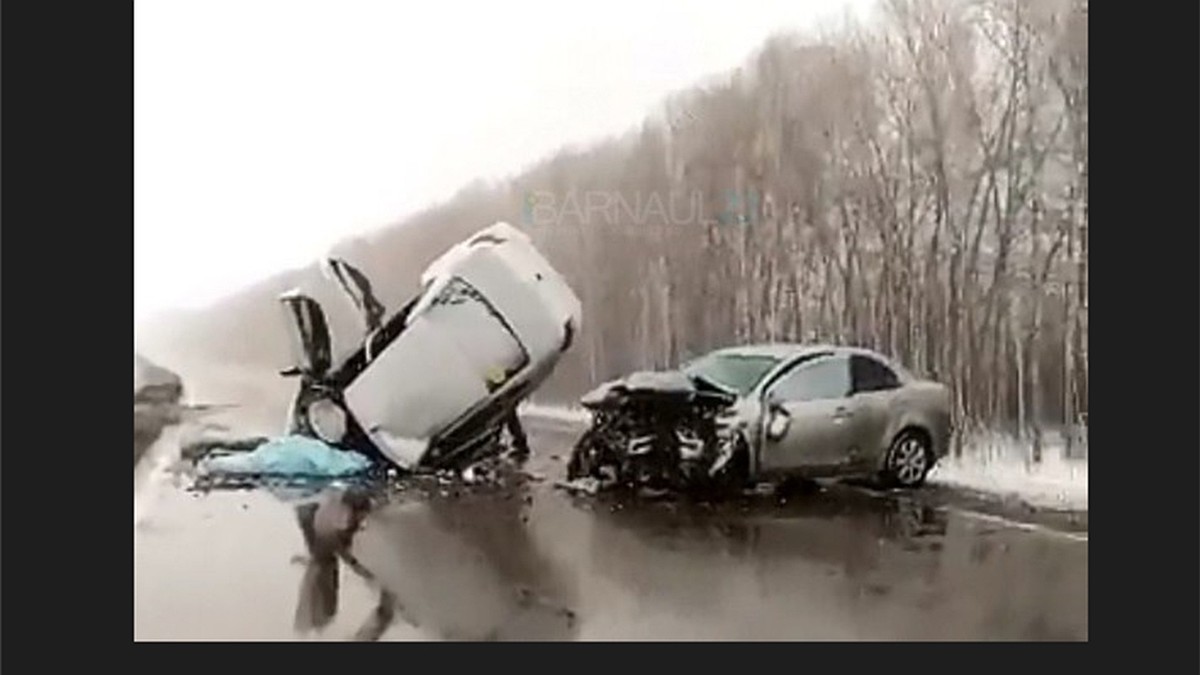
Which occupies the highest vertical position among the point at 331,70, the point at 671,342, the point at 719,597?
the point at 331,70

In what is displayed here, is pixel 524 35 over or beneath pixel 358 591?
over

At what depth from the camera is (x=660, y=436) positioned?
4.13 metres

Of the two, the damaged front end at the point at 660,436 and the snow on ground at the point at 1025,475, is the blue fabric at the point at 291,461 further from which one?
the snow on ground at the point at 1025,475

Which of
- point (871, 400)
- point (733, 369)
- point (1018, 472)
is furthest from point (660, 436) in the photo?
point (1018, 472)

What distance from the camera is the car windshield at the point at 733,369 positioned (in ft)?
13.5

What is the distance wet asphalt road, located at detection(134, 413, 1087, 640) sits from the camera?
3.98 metres

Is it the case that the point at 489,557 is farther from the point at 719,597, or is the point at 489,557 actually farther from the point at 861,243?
the point at 861,243

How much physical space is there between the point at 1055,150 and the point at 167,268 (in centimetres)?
200

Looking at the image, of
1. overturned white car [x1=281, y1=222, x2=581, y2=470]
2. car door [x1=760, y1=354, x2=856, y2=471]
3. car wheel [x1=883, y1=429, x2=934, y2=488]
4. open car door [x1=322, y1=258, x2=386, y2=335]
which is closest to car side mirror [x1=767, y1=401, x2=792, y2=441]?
car door [x1=760, y1=354, x2=856, y2=471]

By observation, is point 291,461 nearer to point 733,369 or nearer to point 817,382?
point 733,369

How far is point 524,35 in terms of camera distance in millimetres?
4121

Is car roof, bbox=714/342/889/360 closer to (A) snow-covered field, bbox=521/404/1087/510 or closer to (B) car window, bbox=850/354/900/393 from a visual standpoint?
(B) car window, bbox=850/354/900/393

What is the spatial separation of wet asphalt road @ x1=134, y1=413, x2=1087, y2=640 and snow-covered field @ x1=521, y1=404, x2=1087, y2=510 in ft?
0.11

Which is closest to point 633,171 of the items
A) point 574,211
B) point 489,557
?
point 574,211
